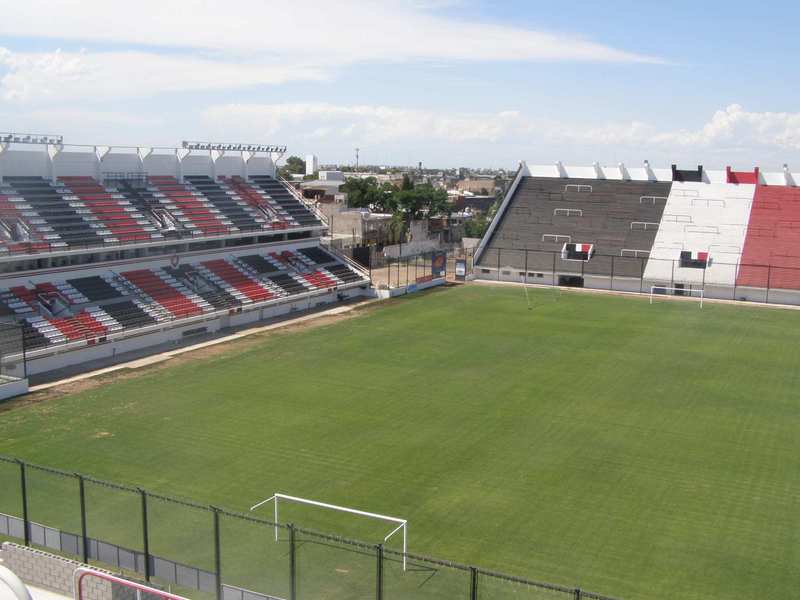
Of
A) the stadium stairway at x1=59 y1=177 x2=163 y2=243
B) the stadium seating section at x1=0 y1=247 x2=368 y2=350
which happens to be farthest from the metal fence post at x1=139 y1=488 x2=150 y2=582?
the stadium stairway at x1=59 y1=177 x2=163 y2=243

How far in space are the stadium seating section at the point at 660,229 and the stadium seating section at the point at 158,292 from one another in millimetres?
14429

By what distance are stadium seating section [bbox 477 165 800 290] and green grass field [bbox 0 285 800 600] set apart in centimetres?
1390

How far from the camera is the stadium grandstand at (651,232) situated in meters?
50.2

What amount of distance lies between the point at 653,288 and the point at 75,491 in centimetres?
3938

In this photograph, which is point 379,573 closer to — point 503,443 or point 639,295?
point 503,443

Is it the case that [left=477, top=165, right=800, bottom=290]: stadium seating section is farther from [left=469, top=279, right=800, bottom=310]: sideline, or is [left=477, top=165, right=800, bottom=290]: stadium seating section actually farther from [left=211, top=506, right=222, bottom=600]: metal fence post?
[left=211, top=506, right=222, bottom=600]: metal fence post

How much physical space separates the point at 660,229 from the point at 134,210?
113ft

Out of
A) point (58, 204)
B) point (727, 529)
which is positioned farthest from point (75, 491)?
point (58, 204)

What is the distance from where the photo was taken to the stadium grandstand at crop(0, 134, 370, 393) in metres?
34.0

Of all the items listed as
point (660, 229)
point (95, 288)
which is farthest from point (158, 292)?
point (660, 229)

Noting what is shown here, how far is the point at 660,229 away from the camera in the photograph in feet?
181

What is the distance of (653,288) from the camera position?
49.5 meters

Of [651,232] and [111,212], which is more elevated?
[111,212]

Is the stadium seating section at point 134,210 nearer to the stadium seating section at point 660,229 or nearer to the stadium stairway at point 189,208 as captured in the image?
the stadium stairway at point 189,208
